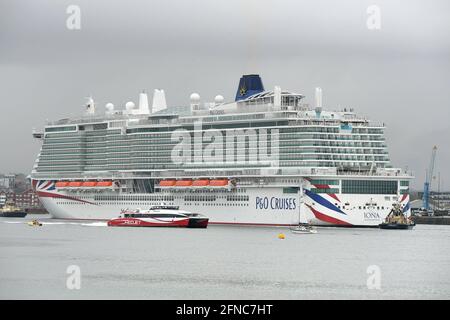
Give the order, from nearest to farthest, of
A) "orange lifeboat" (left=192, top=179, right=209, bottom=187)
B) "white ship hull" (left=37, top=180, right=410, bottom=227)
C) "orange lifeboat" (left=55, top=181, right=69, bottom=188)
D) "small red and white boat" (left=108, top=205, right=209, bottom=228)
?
"white ship hull" (left=37, top=180, right=410, bottom=227), "small red and white boat" (left=108, top=205, right=209, bottom=228), "orange lifeboat" (left=192, top=179, right=209, bottom=187), "orange lifeboat" (left=55, top=181, right=69, bottom=188)

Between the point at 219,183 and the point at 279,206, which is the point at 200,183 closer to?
the point at 219,183

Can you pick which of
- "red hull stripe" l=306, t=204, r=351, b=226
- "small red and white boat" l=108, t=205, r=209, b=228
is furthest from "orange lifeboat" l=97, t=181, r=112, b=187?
"red hull stripe" l=306, t=204, r=351, b=226

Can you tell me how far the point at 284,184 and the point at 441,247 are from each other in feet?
71.2

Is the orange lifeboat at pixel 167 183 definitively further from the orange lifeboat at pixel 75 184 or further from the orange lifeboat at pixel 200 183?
the orange lifeboat at pixel 75 184

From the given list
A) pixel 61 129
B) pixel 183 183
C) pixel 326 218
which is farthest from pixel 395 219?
pixel 61 129

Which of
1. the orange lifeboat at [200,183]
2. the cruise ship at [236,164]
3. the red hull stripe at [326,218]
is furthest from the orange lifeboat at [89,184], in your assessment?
the red hull stripe at [326,218]

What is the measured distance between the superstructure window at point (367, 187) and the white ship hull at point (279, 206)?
1.36ft

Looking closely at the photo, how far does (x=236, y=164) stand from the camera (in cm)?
10375

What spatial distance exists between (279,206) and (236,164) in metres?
7.11

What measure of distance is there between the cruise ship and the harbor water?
19.7 feet

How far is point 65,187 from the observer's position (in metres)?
118

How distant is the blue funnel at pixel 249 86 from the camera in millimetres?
107812

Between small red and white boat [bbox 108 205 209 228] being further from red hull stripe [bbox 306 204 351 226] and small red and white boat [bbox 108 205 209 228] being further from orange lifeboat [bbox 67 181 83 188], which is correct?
orange lifeboat [bbox 67 181 83 188]

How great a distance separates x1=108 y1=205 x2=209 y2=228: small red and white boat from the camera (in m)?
99.4
